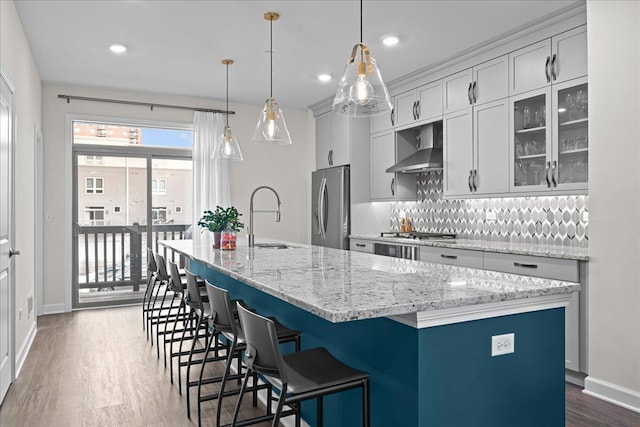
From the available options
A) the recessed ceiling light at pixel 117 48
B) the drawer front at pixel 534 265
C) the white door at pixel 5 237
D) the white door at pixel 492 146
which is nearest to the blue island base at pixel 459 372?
the drawer front at pixel 534 265

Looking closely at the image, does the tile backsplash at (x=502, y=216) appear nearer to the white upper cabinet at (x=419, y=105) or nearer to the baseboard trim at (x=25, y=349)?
the white upper cabinet at (x=419, y=105)

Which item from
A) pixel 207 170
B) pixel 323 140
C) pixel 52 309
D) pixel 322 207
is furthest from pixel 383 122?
pixel 52 309

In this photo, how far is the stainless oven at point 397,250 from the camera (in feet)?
15.5

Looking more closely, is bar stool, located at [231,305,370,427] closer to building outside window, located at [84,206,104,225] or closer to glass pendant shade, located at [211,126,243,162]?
glass pendant shade, located at [211,126,243,162]

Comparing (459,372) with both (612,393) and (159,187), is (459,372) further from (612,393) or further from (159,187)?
(159,187)

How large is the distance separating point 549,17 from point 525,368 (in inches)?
115

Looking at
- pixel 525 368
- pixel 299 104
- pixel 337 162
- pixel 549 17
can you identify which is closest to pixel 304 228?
pixel 337 162

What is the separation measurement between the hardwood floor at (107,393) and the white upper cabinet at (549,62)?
2.30 meters

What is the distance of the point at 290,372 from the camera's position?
1.83 metres

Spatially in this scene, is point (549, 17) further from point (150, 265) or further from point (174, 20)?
point (150, 265)

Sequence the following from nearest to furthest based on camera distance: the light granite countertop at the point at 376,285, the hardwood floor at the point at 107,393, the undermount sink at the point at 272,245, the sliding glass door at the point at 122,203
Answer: the light granite countertop at the point at 376,285 → the hardwood floor at the point at 107,393 → the undermount sink at the point at 272,245 → the sliding glass door at the point at 122,203

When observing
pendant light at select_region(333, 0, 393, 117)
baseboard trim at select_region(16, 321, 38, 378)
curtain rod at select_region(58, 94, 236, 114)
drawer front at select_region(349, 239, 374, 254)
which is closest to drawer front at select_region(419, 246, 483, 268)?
drawer front at select_region(349, 239, 374, 254)

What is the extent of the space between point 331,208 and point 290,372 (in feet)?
14.4

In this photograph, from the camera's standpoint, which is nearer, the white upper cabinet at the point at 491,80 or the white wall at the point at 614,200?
the white wall at the point at 614,200
